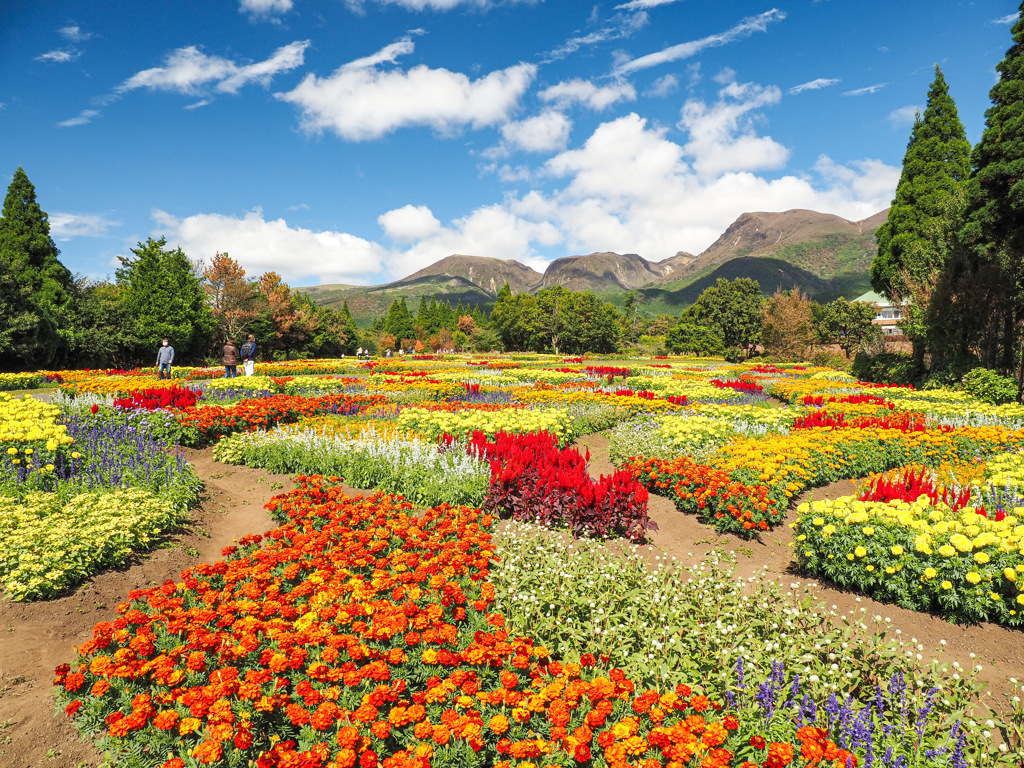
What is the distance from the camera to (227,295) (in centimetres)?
3972

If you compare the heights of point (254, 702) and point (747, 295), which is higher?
point (747, 295)

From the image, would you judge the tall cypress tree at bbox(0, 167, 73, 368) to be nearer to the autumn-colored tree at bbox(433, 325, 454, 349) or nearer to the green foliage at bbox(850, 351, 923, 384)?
the green foliage at bbox(850, 351, 923, 384)

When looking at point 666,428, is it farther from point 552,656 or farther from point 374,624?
point 374,624

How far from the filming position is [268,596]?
3467 mm

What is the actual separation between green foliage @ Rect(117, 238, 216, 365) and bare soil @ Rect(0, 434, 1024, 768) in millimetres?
29329

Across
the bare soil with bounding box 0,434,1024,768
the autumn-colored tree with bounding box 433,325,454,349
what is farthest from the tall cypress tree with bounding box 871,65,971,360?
the autumn-colored tree with bounding box 433,325,454,349

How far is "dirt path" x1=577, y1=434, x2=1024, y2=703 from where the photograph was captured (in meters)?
3.54

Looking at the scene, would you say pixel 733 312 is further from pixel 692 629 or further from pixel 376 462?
pixel 692 629

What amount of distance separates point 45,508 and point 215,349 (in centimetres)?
3998

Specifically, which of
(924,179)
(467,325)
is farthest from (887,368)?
(467,325)

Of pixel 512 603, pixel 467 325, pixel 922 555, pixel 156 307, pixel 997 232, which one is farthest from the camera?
pixel 467 325

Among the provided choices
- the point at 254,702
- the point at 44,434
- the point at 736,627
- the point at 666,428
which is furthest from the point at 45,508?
the point at 666,428

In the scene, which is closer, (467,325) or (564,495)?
(564,495)

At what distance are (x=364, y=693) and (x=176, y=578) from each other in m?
3.14
